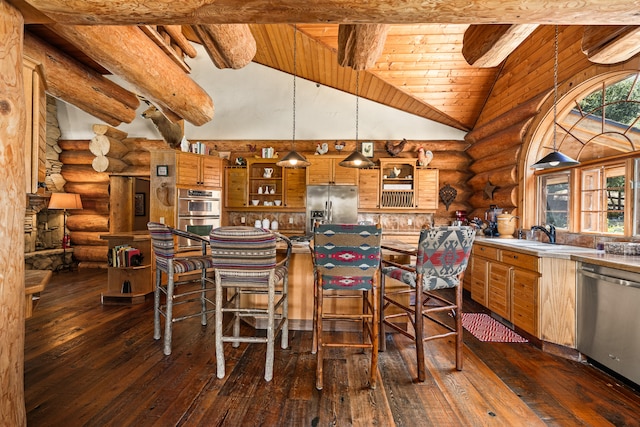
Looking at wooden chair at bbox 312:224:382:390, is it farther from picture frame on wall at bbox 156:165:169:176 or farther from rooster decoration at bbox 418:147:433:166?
picture frame on wall at bbox 156:165:169:176

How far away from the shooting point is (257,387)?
2.12 meters

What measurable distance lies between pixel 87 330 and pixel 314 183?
3.87 metres

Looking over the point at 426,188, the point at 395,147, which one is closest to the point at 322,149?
the point at 395,147

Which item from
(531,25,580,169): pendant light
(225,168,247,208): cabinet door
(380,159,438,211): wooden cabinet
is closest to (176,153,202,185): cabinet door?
(225,168,247,208): cabinet door

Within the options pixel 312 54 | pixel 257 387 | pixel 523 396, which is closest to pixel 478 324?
pixel 523 396

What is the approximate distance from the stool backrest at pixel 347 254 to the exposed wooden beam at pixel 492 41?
1713 millimetres

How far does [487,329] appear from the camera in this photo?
3244 mm

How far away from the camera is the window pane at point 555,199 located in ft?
12.2

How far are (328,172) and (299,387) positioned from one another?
160 inches

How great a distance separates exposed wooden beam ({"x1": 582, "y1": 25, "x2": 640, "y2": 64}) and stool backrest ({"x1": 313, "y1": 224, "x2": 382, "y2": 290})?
7.01 feet

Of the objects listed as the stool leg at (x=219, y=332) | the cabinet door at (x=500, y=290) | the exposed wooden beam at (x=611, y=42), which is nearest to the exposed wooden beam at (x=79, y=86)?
the stool leg at (x=219, y=332)

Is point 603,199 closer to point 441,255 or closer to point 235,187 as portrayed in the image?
point 441,255

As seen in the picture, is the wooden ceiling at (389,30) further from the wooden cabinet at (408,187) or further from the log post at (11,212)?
the wooden cabinet at (408,187)

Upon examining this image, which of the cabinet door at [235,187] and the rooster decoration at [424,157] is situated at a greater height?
the rooster decoration at [424,157]
